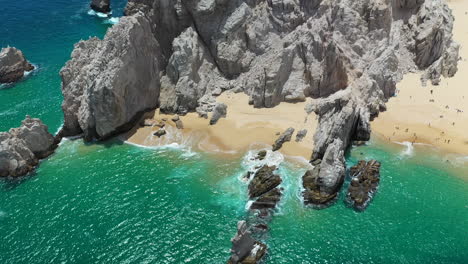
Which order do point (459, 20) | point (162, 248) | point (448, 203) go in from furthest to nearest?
1. point (459, 20)
2. point (448, 203)
3. point (162, 248)

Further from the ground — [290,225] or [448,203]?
[448,203]

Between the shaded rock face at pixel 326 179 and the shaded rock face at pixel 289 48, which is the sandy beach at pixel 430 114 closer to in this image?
the shaded rock face at pixel 289 48

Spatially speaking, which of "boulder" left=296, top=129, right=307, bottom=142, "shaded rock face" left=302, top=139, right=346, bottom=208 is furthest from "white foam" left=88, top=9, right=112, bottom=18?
"shaded rock face" left=302, top=139, right=346, bottom=208

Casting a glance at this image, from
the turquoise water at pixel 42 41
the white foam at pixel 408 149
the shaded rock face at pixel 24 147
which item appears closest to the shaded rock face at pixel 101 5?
the turquoise water at pixel 42 41

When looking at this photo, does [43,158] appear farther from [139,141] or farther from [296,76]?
[296,76]

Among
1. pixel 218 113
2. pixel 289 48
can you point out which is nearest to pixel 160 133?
pixel 218 113

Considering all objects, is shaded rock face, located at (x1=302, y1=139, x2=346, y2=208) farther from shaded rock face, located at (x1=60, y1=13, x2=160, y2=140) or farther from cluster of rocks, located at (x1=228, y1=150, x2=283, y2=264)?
shaded rock face, located at (x1=60, y1=13, x2=160, y2=140)

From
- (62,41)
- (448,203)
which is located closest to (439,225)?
(448,203)
